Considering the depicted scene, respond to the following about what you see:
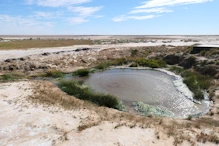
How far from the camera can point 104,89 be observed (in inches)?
901

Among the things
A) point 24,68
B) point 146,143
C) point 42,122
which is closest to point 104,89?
point 42,122

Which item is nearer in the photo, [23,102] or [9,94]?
[23,102]

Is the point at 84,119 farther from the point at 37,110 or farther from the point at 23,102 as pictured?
the point at 23,102

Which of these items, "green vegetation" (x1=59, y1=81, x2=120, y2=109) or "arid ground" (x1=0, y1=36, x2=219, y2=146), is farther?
"green vegetation" (x1=59, y1=81, x2=120, y2=109)

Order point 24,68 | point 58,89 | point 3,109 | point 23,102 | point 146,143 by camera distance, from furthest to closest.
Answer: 1. point 24,68
2. point 58,89
3. point 23,102
4. point 3,109
5. point 146,143

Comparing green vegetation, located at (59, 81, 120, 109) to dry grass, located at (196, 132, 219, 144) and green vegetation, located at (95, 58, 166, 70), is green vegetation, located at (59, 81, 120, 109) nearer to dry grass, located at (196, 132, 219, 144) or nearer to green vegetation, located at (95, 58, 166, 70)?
dry grass, located at (196, 132, 219, 144)

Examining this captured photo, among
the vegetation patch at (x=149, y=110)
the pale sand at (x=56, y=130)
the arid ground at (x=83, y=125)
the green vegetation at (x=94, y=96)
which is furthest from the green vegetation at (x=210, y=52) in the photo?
the pale sand at (x=56, y=130)

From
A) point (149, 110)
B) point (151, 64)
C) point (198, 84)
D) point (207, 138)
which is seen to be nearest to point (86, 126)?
point (149, 110)

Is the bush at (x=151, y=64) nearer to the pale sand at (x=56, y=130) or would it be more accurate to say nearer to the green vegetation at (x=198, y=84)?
the green vegetation at (x=198, y=84)

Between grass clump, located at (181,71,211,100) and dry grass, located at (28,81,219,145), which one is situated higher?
grass clump, located at (181,71,211,100)

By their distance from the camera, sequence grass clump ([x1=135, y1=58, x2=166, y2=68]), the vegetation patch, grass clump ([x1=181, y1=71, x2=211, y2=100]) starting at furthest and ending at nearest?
1. grass clump ([x1=135, y1=58, x2=166, y2=68])
2. grass clump ([x1=181, y1=71, x2=211, y2=100])
3. the vegetation patch

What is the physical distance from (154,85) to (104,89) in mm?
6394

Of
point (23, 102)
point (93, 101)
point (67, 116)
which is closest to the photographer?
point (67, 116)

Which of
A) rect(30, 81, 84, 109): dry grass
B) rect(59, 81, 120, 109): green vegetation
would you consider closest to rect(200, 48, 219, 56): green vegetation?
rect(59, 81, 120, 109): green vegetation
